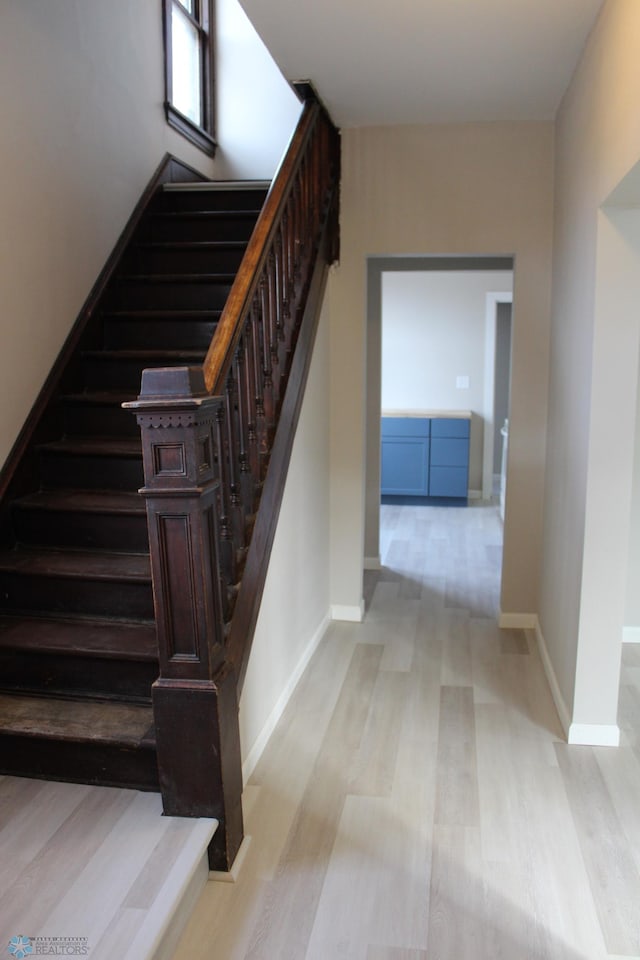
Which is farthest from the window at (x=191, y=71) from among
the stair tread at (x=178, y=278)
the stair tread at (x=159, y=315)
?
the stair tread at (x=159, y=315)

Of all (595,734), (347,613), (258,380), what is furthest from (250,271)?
(347,613)

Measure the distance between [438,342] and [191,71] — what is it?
3.72 meters

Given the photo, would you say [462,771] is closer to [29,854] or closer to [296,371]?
[29,854]

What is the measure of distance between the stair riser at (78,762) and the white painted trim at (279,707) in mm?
427

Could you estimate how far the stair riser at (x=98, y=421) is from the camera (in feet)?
9.94

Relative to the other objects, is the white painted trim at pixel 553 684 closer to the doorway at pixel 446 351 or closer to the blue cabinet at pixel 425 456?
the blue cabinet at pixel 425 456

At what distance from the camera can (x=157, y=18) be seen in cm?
385

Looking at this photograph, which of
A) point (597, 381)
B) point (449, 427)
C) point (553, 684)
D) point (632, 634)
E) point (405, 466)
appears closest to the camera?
point (597, 381)

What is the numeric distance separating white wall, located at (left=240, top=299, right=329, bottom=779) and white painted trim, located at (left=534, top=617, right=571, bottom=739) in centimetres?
111

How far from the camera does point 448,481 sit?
23.5 feet

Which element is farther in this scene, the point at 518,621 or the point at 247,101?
the point at 247,101

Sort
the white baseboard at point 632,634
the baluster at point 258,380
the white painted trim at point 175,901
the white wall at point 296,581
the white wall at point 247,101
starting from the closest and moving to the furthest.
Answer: the white painted trim at point 175,901 < the baluster at point 258,380 < the white wall at point 296,581 < the white baseboard at point 632,634 < the white wall at point 247,101

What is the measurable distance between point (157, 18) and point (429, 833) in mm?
4144

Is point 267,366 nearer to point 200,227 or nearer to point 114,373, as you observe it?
point 114,373
